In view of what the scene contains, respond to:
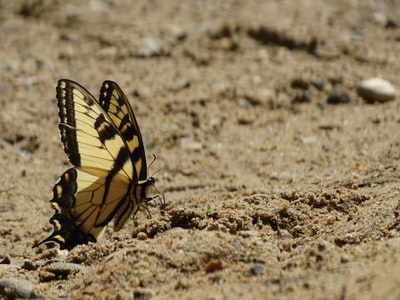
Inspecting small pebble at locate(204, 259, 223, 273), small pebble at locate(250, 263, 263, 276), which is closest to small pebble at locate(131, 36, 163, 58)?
small pebble at locate(204, 259, 223, 273)

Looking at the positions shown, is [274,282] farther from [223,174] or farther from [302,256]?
[223,174]

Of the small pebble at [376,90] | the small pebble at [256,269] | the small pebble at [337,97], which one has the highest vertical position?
the small pebble at [376,90]

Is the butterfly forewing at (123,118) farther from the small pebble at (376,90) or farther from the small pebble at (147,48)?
the small pebble at (147,48)

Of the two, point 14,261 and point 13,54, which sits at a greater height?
point 13,54

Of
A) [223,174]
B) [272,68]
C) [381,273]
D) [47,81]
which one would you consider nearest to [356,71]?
[272,68]

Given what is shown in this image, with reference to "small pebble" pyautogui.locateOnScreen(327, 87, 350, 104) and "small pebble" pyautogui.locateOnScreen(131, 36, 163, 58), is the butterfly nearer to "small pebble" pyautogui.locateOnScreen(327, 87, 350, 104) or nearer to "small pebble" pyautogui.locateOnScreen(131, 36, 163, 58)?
"small pebble" pyautogui.locateOnScreen(327, 87, 350, 104)

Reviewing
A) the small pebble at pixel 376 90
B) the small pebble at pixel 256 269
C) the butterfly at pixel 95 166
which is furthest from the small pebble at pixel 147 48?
the small pebble at pixel 256 269
